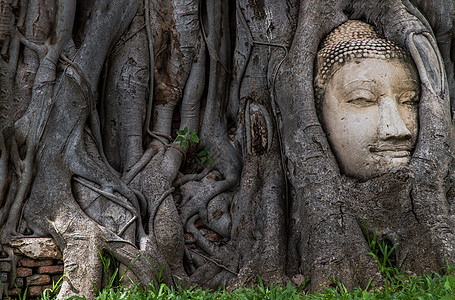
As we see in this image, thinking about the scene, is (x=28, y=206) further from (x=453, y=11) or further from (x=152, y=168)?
(x=453, y=11)

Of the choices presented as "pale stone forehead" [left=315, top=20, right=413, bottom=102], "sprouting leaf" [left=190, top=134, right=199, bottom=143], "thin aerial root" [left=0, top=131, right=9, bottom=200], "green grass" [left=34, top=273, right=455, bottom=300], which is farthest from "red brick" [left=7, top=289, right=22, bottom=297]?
"pale stone forehead" [left=315, top=20, right=413, bottom=102]

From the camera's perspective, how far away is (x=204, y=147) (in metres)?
4.14

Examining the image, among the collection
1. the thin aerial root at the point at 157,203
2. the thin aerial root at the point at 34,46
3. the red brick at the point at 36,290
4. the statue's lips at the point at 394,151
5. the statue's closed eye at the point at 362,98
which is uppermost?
the thin aerial root at the point at 34,46

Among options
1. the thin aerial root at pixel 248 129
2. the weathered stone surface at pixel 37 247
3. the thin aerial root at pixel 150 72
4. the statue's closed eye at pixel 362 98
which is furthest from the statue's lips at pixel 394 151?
the weathered stone surface at pixel 37 247

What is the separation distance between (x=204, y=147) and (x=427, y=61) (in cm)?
189

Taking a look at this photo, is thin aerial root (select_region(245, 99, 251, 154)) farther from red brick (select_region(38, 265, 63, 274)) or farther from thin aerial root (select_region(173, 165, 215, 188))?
red brick (select_region(38, 265, 63, 274))

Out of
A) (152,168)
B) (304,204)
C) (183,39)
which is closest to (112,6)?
(183,39)

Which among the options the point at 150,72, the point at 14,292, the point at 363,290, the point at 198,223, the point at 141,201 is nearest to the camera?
the point at 363,290

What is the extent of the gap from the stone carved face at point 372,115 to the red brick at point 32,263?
2126 mm

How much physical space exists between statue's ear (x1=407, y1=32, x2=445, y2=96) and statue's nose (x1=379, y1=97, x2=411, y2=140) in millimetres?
312

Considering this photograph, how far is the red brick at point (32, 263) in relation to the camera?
3197 mm

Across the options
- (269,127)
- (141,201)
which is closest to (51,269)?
(141,201)

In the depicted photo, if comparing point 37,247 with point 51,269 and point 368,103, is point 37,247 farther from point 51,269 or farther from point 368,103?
point 368,103

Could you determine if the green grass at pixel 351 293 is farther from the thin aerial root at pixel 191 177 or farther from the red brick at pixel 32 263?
the thin aerial root at pixel 191 177
